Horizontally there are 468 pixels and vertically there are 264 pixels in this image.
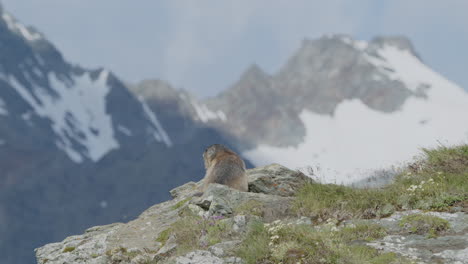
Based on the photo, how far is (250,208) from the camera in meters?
9.90

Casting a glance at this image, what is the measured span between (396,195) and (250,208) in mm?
3283

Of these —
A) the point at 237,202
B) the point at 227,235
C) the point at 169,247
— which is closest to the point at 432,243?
the point at 227,235

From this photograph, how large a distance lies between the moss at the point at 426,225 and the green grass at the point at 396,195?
2.50 ft

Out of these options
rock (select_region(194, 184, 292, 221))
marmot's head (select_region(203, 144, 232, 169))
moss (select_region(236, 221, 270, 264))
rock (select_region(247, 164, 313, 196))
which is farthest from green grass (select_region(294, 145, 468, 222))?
marmot's head (select_region(203, 144, 232, 169))

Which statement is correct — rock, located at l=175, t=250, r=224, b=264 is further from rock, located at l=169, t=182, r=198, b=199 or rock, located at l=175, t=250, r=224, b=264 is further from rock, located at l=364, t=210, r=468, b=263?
rock, located at l=169, t=182, r=198, b=199

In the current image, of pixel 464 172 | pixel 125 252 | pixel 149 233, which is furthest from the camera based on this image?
pixel 149 233

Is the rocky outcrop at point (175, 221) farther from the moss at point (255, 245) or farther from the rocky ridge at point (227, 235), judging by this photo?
the moss at point (255, 245)

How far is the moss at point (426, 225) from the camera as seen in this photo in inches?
323

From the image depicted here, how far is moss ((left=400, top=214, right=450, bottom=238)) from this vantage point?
820 cm

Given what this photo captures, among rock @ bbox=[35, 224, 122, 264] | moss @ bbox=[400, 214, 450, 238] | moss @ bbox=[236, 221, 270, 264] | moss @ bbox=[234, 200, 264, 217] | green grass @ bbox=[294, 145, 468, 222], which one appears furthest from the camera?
rock @ bbox=[35, 224, 122, 264]

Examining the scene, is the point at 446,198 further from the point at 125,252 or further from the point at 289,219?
the point at 125,252

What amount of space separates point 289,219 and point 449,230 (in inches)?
120

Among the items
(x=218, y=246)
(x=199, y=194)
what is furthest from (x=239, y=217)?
(x=199, y=194)

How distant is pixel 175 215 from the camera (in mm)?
12047
